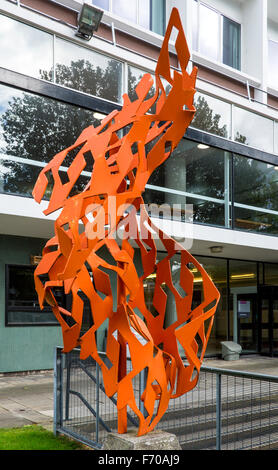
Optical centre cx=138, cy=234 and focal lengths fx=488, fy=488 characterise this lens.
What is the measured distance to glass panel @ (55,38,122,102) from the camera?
11.3 m

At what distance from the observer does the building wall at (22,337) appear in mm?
11734

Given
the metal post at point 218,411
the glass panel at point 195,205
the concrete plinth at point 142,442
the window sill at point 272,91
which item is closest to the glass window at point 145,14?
the window sill at point 272,91

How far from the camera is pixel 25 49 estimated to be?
10.8m

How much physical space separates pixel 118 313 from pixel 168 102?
191cm

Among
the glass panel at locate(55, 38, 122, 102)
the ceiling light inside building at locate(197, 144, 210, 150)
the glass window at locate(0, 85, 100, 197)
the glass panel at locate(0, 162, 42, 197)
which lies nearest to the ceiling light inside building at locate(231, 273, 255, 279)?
the ceiling light inside building at locate(197, 144, 210, 150)

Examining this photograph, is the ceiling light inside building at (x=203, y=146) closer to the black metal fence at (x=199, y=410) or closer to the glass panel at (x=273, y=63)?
the glass panel at (x=273, y=63)

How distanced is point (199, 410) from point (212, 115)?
10.3 m

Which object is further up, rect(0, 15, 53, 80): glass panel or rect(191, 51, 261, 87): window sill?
rect(191, 51, 261, 87): window sill

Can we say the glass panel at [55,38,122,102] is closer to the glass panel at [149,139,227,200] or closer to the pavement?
the glass panel at [149,139,227,200]

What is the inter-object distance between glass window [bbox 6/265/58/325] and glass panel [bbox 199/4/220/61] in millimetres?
10992

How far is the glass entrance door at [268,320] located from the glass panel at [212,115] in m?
6.18

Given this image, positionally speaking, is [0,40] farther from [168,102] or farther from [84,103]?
[168,102]

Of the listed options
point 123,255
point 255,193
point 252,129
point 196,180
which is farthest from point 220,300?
point 123,255

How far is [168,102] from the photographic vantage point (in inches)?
169
